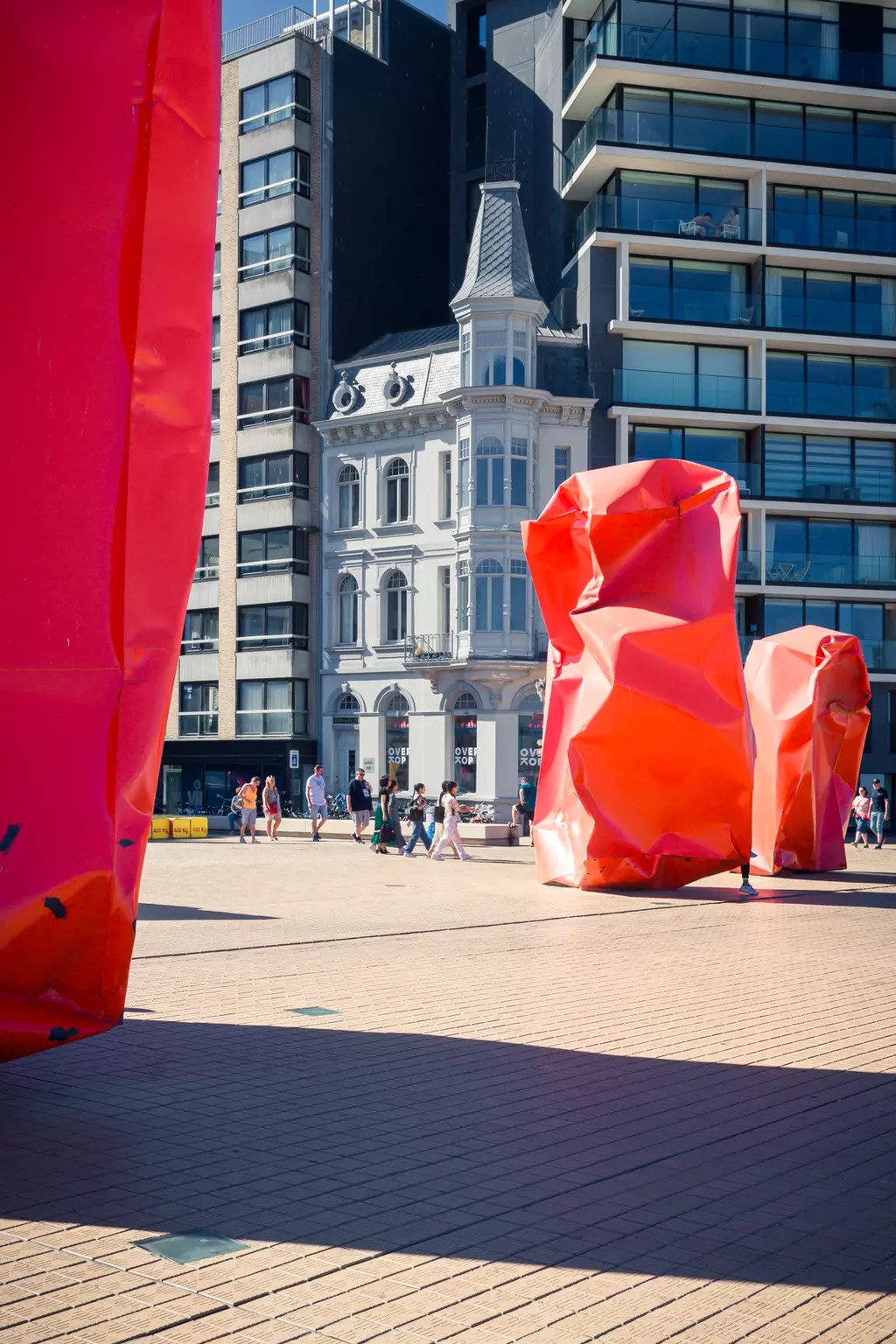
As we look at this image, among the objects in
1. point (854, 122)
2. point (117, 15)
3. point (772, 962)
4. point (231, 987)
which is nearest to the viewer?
point (117, 15)

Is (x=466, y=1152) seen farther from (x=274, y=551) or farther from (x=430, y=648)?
(x=274, y=551)

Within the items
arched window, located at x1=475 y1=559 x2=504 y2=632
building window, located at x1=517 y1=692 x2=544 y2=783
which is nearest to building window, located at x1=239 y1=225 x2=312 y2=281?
arched window, located at x1=475 y1=559 x2=504 y2=632

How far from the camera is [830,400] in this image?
49.2 metres

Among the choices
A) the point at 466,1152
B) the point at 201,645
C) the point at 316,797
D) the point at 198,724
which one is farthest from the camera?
the point at 201,645

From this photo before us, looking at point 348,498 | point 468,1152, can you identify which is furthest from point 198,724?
point 468,1152

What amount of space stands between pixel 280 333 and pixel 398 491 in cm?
780

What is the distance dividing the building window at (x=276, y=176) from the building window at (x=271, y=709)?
1764 cm

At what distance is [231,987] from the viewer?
1049 cm

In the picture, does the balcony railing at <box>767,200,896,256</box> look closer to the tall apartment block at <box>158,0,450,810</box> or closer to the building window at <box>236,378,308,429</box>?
the tall apartment block at <box>158,0,450,810</box>

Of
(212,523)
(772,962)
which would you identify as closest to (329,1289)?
(772,962)

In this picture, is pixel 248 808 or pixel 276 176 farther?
pixel 276 176

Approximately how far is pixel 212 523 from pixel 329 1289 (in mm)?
50611

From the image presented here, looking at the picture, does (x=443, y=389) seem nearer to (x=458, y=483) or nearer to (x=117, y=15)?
(x=458, y=483)

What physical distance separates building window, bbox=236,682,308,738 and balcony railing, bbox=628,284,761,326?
17.6 metres
